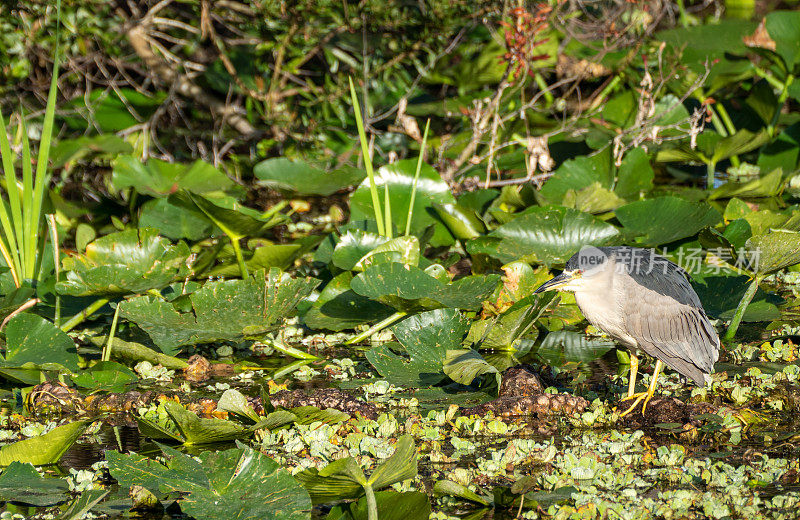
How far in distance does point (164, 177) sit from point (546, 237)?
223 cm

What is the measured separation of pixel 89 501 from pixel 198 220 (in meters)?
2.35

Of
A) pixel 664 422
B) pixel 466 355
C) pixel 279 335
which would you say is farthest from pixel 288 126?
pixel 664 422

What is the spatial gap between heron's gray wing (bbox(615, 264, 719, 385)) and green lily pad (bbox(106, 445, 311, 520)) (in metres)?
1.38

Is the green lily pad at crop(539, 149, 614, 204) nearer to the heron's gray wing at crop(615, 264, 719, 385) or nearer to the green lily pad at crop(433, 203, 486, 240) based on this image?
the green lily pad at crop(433, 203, 486, 240)

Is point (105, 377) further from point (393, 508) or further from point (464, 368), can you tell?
point (393, 508)

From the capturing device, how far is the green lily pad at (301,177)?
4699 mm

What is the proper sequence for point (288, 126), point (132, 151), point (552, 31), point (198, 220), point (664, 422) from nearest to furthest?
point (664, 422) < point (198, 220) < point (132, 151) < point (288, 126) < point (552, 31)

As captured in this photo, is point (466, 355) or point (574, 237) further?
point (574, 237)

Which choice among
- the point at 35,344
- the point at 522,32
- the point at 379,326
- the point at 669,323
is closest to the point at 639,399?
the point at 669,323

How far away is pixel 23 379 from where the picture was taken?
124 inches

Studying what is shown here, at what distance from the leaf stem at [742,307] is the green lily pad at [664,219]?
0.57 m

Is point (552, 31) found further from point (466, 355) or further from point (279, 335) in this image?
point (466, 355)

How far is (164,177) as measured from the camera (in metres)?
4.75

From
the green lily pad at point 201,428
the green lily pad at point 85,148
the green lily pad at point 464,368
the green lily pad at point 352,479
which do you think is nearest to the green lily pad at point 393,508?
the green lily pad at point 352,479
